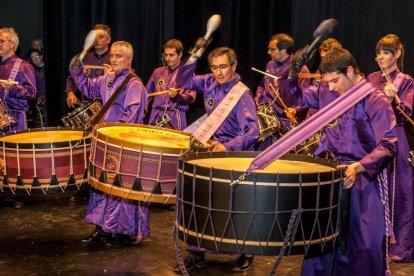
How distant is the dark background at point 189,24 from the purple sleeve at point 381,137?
232cm

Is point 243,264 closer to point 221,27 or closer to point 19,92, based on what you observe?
point 19,92

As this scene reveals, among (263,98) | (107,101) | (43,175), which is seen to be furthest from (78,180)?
(263,98)

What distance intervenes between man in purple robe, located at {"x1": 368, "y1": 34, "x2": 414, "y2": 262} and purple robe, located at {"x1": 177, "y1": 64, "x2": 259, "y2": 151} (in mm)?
1118

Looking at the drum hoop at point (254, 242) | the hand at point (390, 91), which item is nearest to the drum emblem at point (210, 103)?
the hand at point (390, 91)

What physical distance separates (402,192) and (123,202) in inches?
77.0

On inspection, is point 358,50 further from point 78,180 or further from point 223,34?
point 78,180

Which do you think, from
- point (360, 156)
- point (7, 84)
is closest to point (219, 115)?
point (360, 156)

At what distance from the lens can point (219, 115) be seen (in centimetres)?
353

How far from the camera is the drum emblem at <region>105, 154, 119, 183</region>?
3379 millimetres

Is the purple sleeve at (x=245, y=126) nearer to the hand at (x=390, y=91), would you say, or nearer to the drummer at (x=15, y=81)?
the hand at (x=390, y=91)

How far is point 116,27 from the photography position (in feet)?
23.6

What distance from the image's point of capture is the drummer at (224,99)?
354 cm

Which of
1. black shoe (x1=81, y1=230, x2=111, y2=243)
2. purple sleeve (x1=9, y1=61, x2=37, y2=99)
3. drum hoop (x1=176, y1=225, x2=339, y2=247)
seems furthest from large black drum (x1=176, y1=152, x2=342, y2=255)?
purple sleeve (x1=9, y1=61, x2=37, y2=99)

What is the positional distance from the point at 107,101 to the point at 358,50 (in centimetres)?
226
